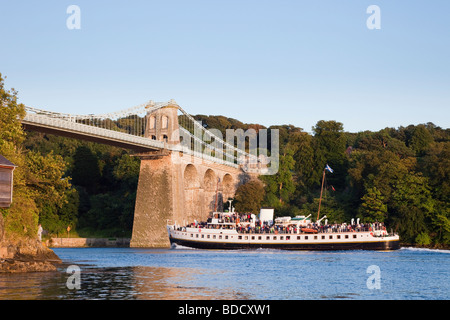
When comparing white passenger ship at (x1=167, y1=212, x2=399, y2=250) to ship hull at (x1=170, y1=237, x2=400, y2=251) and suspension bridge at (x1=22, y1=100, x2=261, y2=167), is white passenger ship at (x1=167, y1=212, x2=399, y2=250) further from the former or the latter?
suspension bridge at (x1=22, y1=100, x2=261, y2=167)

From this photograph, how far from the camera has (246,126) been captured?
4195 inches

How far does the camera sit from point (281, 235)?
164 ft

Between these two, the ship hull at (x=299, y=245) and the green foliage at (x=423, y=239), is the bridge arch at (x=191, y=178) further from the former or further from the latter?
the green foliage at (x=423, y=239)

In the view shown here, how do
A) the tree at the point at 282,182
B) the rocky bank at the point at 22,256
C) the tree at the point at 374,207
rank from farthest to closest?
the tree at the point at 282,182
the tree at the point at 374,207
the rocky bank at the point at 22,256

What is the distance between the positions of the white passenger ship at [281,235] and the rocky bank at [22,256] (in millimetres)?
20500

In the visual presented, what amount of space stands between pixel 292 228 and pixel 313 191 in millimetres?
24060

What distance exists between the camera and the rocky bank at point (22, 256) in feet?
89.5

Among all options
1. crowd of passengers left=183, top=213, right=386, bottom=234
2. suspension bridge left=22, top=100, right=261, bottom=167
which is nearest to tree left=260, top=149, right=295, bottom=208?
suspension bridge left=22, top=100, right=261, bottom=167

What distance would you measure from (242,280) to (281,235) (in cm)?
2349

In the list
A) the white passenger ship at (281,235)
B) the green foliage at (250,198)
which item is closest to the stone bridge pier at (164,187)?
the white passenger ship at (281,235)

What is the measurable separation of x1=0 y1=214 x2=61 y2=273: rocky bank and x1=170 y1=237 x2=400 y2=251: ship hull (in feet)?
67.1

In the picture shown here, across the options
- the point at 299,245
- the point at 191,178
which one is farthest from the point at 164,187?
the point at 299,245

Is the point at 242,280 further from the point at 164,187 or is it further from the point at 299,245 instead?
the point at 164,187
